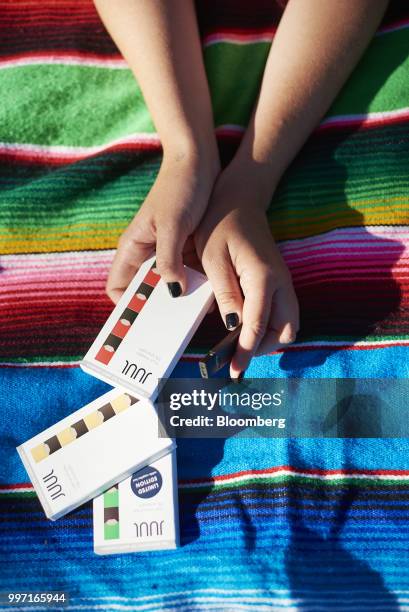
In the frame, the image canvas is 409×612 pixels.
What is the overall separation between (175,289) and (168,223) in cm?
12

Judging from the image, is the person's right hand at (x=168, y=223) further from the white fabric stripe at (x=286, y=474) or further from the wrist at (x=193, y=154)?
the white fabric stripe at (x=286, y=474)

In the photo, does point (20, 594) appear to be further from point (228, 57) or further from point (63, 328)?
point (228, 57)

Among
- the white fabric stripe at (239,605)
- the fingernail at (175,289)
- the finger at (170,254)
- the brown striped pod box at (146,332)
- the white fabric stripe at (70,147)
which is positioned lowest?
the white fabric stripe at (239,605)

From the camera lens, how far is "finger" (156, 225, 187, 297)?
1.13 meters

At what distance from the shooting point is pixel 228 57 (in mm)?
1293

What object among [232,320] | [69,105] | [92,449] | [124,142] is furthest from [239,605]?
[69,105]

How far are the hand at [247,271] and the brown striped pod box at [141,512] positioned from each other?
24cm

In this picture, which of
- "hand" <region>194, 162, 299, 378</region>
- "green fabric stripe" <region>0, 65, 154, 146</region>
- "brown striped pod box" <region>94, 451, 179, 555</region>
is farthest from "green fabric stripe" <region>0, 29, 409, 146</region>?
"brown striped pod box" <region>94, 451, 179, 555</region>

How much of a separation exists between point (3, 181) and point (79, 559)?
0.77 metres

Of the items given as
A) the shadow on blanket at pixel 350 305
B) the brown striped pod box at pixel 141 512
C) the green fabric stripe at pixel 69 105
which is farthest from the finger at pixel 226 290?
the green fabric stripe at pixel 69 105

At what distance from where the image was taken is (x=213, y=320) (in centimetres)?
121

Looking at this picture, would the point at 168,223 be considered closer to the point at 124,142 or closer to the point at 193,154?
the point at 193,154

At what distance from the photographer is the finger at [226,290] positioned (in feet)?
3.68

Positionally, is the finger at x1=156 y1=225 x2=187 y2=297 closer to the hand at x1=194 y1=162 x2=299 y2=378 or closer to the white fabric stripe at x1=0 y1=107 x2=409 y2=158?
the hand at x1=194 y1=162 x2=299 y2=378
